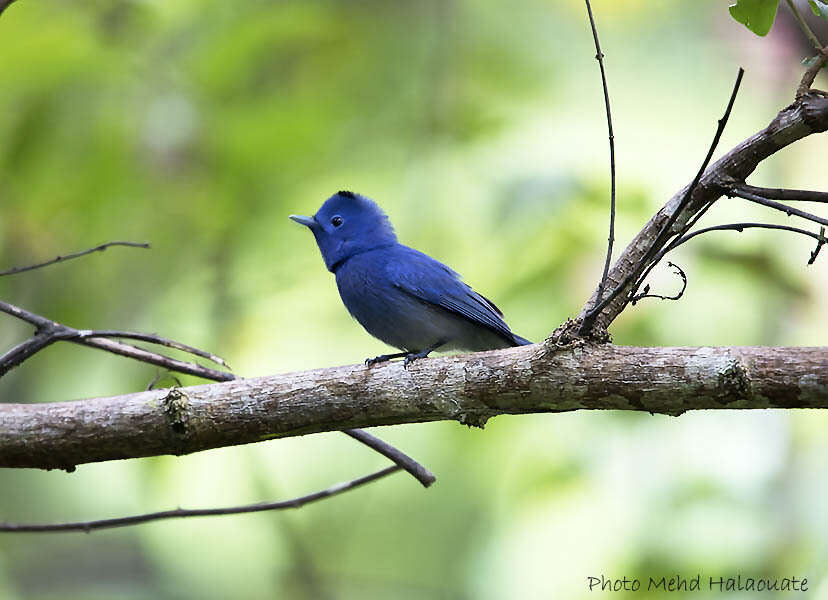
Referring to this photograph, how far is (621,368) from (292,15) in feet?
10.5

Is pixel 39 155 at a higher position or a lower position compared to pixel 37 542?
higher

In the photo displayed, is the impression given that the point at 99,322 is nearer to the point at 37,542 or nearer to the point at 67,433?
the point at 67,433

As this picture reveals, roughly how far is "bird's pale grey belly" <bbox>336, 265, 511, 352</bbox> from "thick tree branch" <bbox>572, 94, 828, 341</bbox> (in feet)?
4.87

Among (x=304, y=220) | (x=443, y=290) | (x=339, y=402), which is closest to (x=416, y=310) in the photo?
(x=443, y=290)

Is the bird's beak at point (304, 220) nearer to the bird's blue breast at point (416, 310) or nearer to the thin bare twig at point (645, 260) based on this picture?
the bird's blue breast at point (416, 310)

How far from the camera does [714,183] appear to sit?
248 centimetres

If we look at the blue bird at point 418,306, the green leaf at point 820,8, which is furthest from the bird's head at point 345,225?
the green leaf at point 820,8

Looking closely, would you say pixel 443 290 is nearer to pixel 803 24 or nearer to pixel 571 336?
pixel 571 336

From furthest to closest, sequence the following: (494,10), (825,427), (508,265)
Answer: (494,10), (508,265), (825,427)

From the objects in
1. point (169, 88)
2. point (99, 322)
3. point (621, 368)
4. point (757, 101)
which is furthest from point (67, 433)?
point (757, 101)

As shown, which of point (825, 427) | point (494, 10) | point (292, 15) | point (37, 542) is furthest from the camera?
point (37, 542)

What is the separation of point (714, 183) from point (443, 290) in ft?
5.74

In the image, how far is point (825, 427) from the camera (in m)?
4.06

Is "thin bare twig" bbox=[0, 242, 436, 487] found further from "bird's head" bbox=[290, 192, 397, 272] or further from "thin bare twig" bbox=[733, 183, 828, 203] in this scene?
"bird's head" bbox=[290, 192, 397, 272]
